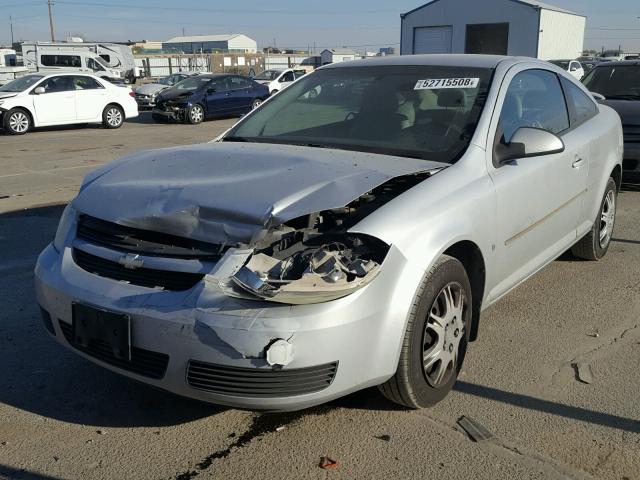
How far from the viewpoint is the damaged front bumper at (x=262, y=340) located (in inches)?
101

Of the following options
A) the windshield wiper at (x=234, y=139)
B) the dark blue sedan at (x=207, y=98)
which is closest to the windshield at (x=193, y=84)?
the dark blue sedan at (x=207, y=98)

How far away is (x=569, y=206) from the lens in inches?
178

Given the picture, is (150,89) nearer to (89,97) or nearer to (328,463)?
(89,97)

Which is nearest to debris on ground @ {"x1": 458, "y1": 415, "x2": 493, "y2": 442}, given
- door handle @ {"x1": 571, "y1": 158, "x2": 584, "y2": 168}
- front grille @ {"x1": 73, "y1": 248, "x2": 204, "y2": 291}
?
front grille @ {"x1": 73, "y1": 248, "x2": 204, "y2": 291}

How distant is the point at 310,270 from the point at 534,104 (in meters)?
2.45

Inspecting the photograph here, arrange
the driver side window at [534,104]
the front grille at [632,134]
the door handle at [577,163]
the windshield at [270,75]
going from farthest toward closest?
the windshield at [270,75] → the front grille at [632,134] → the door handle at [577,163] → the driver side window at [534,104]

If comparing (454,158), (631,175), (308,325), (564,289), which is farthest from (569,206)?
(631,175)

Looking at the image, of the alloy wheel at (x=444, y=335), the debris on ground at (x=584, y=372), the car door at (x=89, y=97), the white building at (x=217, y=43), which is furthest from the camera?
the white building at (x=217, y=43)

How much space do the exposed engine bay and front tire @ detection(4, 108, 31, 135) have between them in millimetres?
15236

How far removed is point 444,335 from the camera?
3230mm

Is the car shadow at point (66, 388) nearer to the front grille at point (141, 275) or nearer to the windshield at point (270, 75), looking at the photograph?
the front grille at point (141, 275)

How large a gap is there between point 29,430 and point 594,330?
3371 mm

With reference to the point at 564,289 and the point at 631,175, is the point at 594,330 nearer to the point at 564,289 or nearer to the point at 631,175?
the point at 564,289

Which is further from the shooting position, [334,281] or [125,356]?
[125,356]
